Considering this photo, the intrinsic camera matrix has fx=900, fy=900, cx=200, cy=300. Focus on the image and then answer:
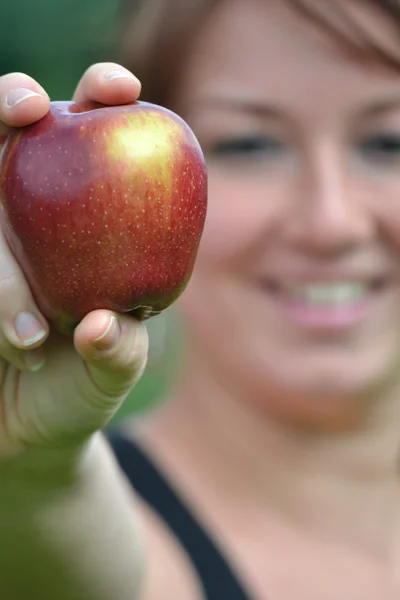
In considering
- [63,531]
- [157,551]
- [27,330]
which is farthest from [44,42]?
[27,330]

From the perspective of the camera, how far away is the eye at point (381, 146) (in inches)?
58.3

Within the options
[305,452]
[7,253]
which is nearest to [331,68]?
[305,452]

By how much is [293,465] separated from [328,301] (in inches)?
12.1

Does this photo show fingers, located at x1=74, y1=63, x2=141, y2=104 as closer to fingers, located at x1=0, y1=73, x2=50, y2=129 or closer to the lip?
fingers, located at x1=0, y1=73, x2=50, y2=129

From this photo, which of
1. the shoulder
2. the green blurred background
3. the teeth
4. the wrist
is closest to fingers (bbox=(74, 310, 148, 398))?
the wrist

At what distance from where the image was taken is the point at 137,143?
Answer: 0.76 metres

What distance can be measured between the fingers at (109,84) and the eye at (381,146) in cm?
79

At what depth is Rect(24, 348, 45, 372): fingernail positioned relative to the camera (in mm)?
749

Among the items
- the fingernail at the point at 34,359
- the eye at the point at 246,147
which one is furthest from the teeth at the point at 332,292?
the fingernail at the point at 34,359

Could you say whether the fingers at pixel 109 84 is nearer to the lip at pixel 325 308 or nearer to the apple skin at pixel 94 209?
the apple skin at pixel 94 209

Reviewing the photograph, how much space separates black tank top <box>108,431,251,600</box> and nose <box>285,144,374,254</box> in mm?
457

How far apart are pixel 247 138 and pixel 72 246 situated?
0.81 m

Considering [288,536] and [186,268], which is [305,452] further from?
[186,268]

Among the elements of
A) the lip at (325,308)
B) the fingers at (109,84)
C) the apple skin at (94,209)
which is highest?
the fingers at (109,84)
